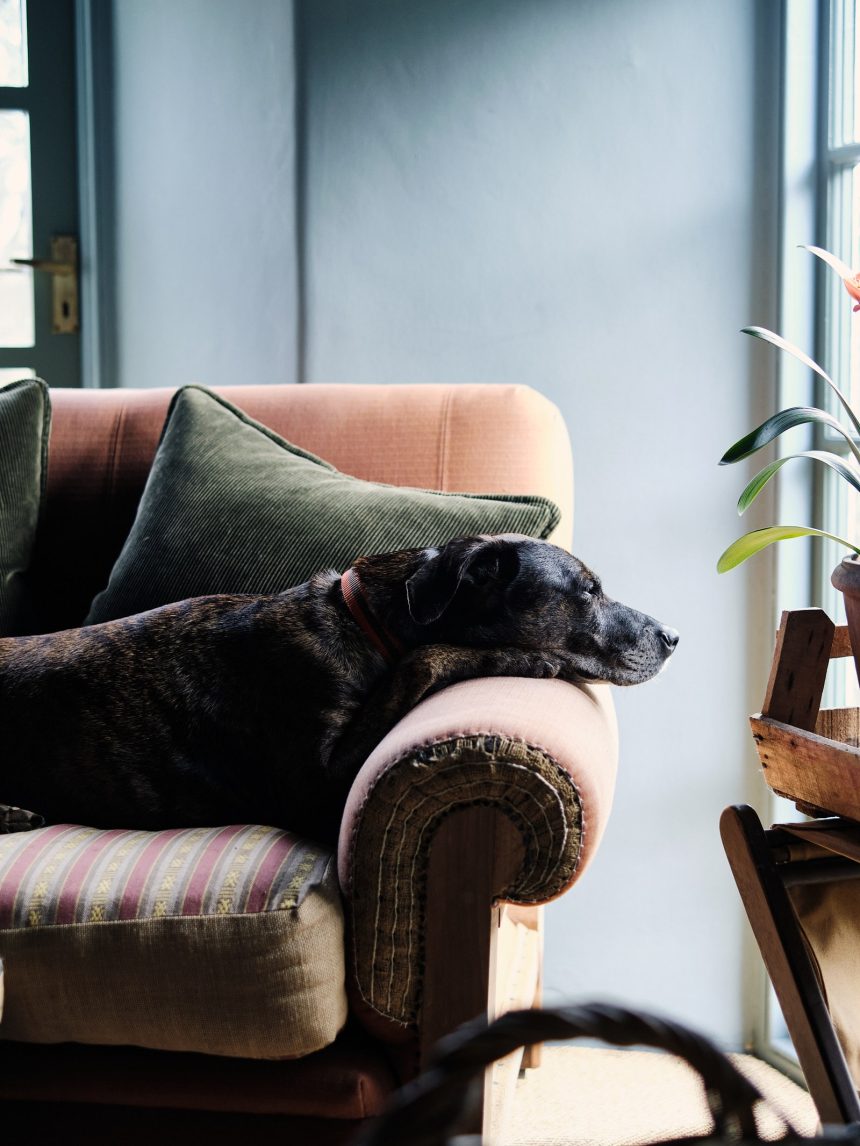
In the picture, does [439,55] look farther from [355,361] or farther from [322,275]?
[355,361]

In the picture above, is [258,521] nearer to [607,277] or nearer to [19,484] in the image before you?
[19,484]

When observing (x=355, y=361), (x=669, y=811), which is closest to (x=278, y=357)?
(x=355, y=361)

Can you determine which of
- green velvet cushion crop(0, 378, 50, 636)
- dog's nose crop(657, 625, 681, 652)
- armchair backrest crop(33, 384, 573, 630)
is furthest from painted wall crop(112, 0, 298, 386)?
dog's nose crop(657, 625, 681, 652)

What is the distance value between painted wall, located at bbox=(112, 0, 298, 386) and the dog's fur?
1.09 metres

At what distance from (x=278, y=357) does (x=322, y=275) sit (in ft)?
0.66

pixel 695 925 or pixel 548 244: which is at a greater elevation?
pixel 548 244

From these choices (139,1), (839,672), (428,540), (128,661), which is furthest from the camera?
(139,1)

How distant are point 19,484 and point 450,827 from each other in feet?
3.47

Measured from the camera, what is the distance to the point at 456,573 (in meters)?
1.25

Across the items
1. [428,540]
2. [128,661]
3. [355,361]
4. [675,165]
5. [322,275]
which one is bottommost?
[128,661]

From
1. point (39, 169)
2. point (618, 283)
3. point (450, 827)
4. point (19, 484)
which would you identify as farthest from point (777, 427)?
point (39, 169)

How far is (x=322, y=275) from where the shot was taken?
216 centimetres

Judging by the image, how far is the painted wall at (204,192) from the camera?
2.21 m

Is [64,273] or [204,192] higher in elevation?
[204,192]
